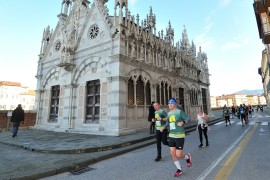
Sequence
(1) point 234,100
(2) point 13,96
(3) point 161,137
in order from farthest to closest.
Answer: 1. (1) point 234,100
2. (2) point 13,96
3. (3) point 161,137

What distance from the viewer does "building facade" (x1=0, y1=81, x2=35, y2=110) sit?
A: 73375mm

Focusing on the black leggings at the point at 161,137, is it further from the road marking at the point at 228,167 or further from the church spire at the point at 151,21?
the church spire at the point at 151,21

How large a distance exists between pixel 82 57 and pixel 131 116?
6508 millimetres

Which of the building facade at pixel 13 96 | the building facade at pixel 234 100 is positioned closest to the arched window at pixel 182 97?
the building facade at pixel 13 96

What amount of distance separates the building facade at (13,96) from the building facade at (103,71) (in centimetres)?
7314

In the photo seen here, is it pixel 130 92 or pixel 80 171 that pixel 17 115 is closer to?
pixel 130 92

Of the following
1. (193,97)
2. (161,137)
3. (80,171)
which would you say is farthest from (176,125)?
(193,97)

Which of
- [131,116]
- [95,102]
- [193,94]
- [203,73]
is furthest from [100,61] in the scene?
[203,73]

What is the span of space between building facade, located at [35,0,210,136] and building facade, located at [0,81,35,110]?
240 feet

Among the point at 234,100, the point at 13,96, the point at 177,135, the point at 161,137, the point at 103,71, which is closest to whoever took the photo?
the point at 177,135

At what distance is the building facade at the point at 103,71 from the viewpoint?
11805mm

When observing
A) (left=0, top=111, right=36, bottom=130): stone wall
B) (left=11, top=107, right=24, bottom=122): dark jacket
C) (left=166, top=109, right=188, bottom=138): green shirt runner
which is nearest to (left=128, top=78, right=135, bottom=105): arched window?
(left=11, top=107, right=24, bottom=122): dark jacket

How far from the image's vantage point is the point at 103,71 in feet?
40.8

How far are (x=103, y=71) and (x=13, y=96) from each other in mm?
83533
